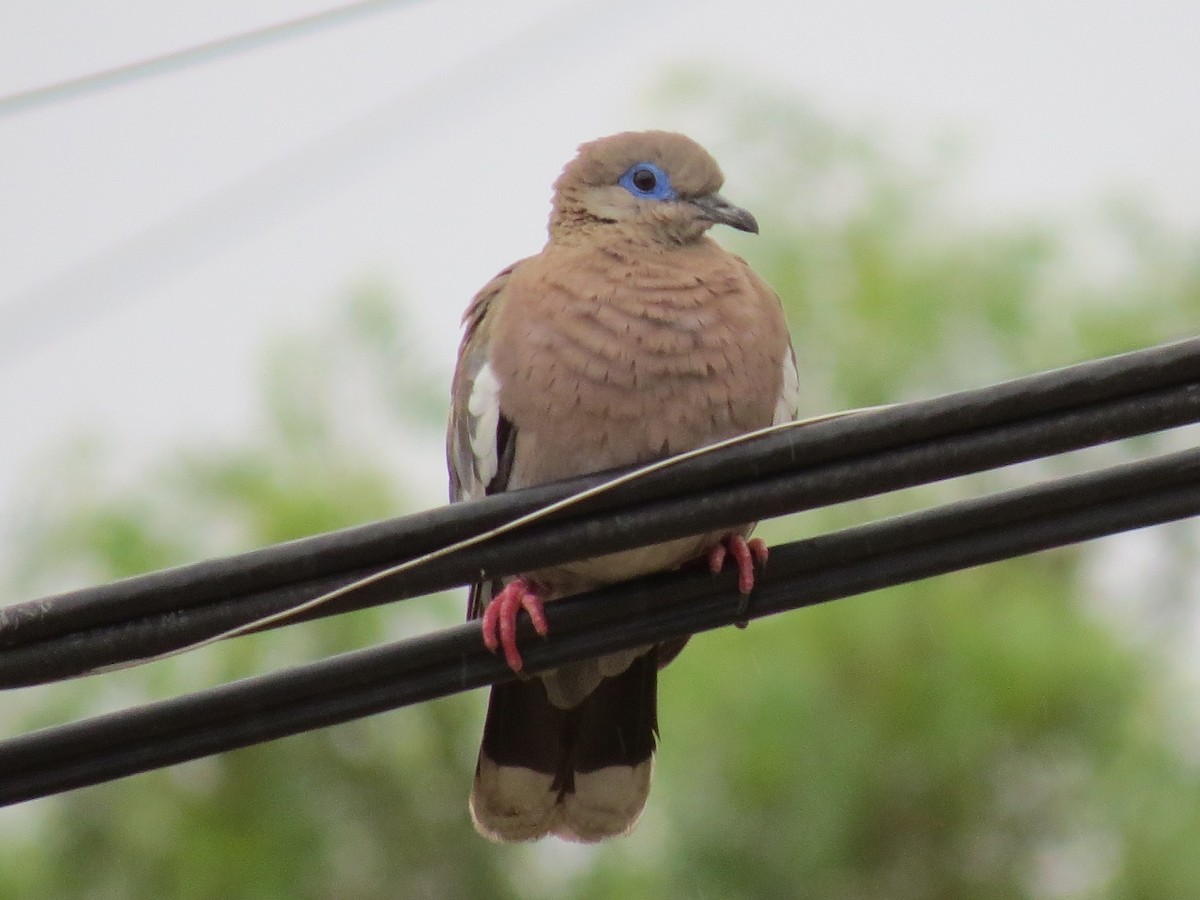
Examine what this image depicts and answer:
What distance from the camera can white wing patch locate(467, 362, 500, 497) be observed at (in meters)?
3.23

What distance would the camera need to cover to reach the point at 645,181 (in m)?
3.60

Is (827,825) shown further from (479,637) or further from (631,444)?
(479,637)

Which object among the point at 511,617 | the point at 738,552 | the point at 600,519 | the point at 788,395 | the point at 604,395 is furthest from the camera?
the point at 788,395

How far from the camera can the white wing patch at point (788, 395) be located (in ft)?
10.5

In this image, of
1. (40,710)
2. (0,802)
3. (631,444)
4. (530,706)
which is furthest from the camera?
(40,710)

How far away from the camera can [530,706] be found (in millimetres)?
3348

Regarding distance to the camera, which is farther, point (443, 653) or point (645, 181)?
point (645, 181)

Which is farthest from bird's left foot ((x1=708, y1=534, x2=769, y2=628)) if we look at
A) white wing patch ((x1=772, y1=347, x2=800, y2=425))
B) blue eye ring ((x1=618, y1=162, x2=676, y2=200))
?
blue eye ring ((x1=618, y1=162, x2=676, y2=200))

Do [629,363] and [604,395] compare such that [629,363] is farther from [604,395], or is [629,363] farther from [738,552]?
[738,552]

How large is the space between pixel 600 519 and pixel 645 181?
5.54 feet

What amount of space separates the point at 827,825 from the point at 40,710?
9.69 ft

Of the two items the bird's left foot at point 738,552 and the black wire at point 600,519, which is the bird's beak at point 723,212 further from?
the black wire at point 600,519

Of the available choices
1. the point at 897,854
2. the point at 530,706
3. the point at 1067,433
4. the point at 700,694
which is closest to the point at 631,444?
the point at 530,706

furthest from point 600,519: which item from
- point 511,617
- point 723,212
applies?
point 723,212
